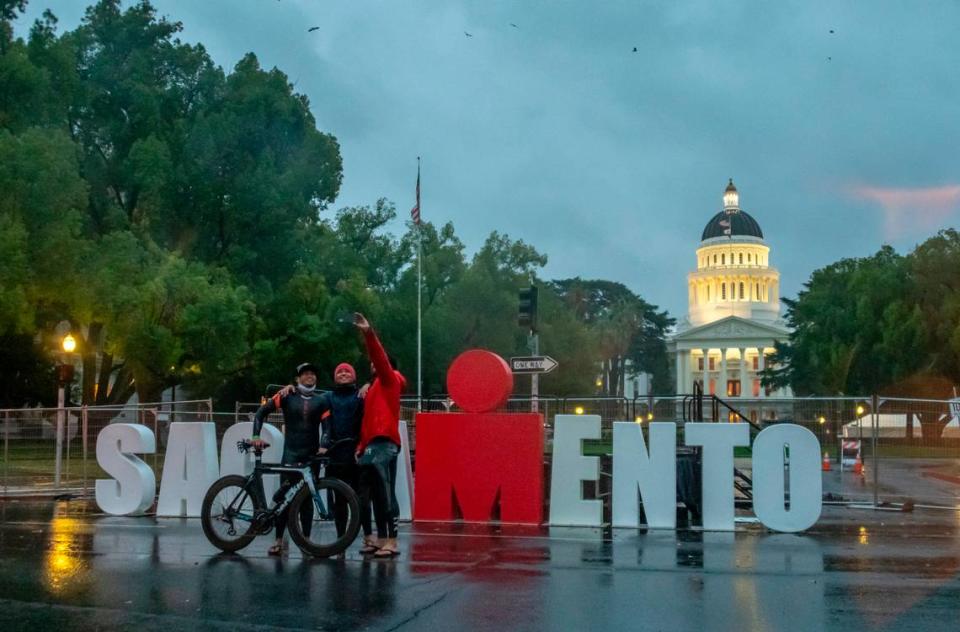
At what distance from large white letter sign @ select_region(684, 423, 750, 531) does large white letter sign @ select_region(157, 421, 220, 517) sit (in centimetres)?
568

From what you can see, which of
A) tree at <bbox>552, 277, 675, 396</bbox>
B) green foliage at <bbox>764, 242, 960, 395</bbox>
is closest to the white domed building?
tree at <bbox>552, 277, 675, 396</bbox>

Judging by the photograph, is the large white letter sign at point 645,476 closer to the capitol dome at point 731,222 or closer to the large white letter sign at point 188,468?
the large white letter sign at point 188,468

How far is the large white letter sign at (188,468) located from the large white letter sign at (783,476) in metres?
6.41

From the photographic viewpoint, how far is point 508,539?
11094 mm

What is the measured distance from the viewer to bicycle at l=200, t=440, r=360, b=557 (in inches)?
365

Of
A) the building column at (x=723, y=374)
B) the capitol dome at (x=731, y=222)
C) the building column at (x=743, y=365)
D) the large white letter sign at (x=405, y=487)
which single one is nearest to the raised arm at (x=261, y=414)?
the large white letter sign at (x=405, y=487)

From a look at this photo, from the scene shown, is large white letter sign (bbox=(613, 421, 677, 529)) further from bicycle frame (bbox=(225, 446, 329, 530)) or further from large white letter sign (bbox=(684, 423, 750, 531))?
bicycle frame (bbox=(225, 446, 329, 530))

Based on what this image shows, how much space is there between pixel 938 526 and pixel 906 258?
171ft

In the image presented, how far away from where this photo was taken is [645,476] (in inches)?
481

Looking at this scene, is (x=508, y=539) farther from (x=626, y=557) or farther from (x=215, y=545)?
(x=215, y=545)

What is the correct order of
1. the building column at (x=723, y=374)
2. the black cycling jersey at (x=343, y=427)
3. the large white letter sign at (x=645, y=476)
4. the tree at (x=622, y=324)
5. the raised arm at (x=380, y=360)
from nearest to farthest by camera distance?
the raised arm at (x=380, y=360)
the black cycling jersey at (x=343, y=427)
the large white letter sign at (x=645, y=476)
the tree at (x=622, y=324)
the building column at (x=723, y=374)

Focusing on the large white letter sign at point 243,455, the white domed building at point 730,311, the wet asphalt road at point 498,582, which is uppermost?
the white domed building at point 730,311

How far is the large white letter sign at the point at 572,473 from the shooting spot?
12289 millimetres

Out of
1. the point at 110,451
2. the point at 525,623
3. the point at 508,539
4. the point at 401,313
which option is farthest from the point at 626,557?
the point at 401,313
